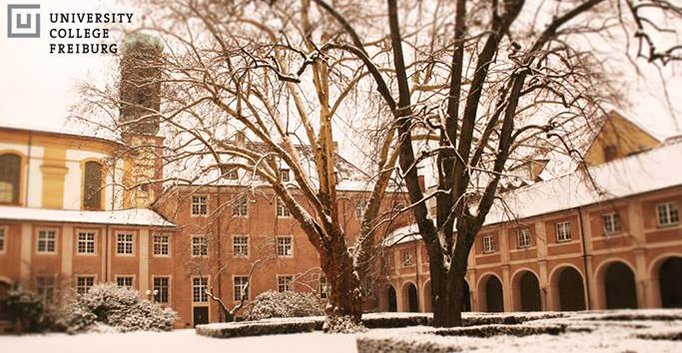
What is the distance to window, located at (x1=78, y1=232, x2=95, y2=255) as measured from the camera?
28.6ft

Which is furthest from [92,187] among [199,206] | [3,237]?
[199,206]

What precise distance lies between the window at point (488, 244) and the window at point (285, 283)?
162 inches

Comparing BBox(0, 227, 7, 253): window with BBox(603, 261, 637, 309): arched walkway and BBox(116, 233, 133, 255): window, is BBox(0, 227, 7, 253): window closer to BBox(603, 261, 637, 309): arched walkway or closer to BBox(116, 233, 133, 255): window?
BBox(116, 233, 133, 255): window

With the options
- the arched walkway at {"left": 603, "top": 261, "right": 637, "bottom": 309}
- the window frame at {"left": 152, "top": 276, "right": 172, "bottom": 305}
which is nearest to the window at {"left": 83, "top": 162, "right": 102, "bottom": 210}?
the window frame at {"left": 152, "top": 276, "right": 172, "bottom": 305}

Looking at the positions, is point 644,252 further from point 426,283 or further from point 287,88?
point 287,88

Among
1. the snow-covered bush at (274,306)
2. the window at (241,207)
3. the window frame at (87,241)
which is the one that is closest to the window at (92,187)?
the window frame at (87,241)

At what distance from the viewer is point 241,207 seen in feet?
48.5

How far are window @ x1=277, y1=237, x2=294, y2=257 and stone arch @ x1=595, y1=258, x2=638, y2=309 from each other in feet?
24.5

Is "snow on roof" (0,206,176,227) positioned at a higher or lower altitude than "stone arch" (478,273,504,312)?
higher

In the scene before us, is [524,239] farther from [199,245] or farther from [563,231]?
[199,245]

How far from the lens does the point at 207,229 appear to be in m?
12.4

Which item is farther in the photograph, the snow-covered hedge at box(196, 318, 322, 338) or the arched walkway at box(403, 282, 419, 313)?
the arched walkway at box(403, 282, 419, 313)

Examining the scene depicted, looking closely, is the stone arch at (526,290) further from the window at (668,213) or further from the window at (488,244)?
the window at (668,213)

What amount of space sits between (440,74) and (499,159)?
5.03m
